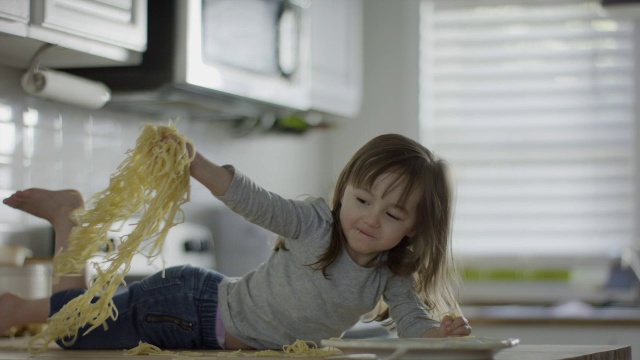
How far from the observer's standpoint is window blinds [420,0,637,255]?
3.66 meters

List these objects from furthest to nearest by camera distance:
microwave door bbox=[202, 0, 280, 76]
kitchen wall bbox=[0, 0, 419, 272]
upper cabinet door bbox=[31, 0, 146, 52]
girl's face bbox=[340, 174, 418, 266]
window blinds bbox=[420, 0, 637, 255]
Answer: window blinds bbox=[420, 0, 637, 255] < microwave door bbox=[202, 0, 280, 76] < kitchen wall bbox=[0, 0, 419, 272] < upper cabinet door bbox=[31, 0, 146, 52] < girl's face bbox=[340, 174, 418, 266]

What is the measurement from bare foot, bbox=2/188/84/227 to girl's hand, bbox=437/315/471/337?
763mm

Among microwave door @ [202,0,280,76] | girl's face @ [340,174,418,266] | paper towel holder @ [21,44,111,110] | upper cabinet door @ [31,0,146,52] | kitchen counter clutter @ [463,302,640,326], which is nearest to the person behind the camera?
girl's face @ [340,174,418,266]

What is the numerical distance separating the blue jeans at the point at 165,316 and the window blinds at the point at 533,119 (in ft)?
6.49

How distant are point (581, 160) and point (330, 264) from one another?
2174 mm

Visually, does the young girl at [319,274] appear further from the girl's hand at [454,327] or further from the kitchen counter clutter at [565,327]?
the kitchen counter clutter at [565,327]

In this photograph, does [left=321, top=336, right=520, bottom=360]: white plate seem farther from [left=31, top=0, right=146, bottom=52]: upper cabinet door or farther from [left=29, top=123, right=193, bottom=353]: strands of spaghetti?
[left=31, top=0, right=146, bottom=52]: upper cabinet door

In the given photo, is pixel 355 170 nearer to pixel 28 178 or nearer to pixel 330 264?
pixel 330 264

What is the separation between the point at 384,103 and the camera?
385 centimetres

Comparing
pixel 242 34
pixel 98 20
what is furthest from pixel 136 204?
pixel 242 34

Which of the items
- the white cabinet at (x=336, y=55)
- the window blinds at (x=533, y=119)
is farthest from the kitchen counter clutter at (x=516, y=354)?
the window blinds at (x=533, y=119)

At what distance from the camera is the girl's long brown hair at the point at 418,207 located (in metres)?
1.70

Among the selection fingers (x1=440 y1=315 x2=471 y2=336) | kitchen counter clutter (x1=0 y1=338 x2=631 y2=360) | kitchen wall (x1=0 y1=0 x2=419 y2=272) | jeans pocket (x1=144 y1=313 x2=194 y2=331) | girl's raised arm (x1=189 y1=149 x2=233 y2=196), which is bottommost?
kitchen counter clutter (x1=0 y1=338 x2=631 y2=360)

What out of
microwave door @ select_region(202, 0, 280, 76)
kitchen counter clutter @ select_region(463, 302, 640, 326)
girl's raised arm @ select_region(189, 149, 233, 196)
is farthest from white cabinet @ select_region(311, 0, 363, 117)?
girl's raised arm @ select_region(189, 149, 233, 196)
